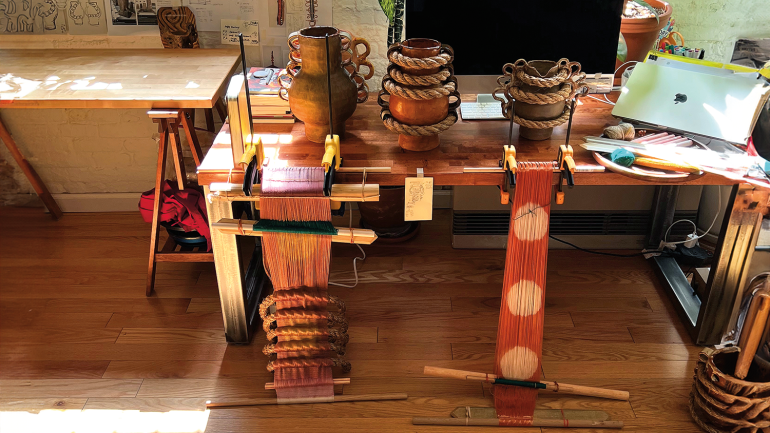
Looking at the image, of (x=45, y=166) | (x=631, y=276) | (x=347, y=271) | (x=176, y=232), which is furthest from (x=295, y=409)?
(x=45, y=166)

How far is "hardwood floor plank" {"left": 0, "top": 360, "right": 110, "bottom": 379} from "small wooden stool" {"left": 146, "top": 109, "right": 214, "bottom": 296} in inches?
15.8

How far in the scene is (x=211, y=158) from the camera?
73.6 inches

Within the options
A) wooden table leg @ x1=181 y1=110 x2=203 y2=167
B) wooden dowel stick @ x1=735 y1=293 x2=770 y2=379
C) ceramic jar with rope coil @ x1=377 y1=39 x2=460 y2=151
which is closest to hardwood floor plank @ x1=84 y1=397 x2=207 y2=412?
wooden table leg @ x1=181 y1=110 x2=203 y2=167

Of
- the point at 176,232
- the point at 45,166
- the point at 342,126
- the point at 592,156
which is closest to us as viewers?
the point at 592,156

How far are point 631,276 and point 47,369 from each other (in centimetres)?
216

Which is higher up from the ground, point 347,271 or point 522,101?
point 522,101

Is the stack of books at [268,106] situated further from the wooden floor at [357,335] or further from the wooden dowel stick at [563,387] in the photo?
the wooden dowel stick at [563,387]

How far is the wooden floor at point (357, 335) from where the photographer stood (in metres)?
1.96

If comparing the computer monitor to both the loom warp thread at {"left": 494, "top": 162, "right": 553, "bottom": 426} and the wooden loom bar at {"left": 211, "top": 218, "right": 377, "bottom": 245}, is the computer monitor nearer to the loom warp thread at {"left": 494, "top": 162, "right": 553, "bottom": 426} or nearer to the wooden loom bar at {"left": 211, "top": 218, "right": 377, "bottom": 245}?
the loom warp thread at {"left": 494, "top": 162, "right": 553, "bottom": 426}

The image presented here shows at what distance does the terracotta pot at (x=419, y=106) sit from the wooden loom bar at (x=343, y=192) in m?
0.24

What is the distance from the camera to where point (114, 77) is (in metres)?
2.27

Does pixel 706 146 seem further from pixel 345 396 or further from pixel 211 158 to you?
pixel 211 158

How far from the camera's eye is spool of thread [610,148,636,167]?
1.78 m

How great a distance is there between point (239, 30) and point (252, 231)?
3.70 ft
